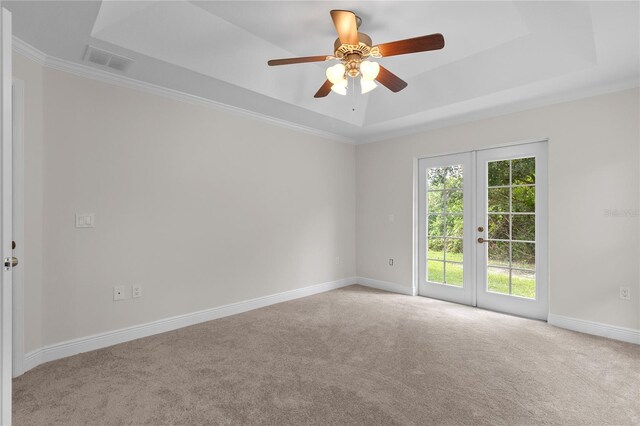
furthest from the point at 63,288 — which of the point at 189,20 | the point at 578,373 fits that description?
the point at 578,373

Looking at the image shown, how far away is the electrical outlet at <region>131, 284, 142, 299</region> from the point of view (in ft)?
10.5

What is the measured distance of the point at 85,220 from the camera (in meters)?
2.92

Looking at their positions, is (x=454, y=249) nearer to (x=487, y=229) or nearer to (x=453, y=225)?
(x=453, y=225)

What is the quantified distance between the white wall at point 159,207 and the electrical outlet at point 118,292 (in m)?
0.04

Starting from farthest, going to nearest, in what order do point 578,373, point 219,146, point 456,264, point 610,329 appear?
point 456,264
point 219,146
point 610,329
point 578,373

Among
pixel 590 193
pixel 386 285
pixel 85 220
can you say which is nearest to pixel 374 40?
pixel 590 193

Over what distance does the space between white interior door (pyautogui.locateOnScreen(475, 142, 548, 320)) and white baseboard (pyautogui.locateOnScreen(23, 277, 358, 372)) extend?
2.52 metres

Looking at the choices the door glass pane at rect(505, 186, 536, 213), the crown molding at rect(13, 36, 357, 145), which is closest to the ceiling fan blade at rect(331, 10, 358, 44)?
the crown molding at rect(13, 36, 357, 145)

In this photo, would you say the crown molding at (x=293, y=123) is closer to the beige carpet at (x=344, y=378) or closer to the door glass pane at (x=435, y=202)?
the door glass pane at (x=435, y=202)

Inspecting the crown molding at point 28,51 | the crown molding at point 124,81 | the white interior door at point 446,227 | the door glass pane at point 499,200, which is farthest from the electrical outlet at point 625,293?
the crown molding at point 28,51

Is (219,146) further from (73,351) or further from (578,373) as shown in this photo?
(578,373)

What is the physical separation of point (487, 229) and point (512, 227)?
0.29m

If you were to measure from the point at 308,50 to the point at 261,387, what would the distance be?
119 inches

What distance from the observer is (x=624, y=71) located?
117 inches
